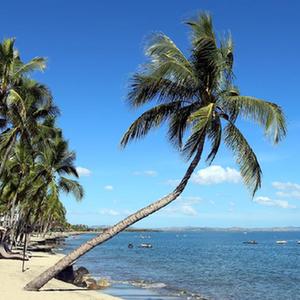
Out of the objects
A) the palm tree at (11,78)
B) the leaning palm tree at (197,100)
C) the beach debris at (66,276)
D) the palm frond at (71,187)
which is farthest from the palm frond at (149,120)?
the palm frond at (71,187)

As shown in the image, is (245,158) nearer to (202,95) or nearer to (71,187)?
(202,95)

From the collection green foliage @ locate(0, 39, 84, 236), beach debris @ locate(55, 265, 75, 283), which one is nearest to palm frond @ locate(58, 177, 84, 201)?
green foliage @ locate(0, 39, 84, 236)

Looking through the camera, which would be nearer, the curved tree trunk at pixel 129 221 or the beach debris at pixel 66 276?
the curved tree trunk at pixel 129 221

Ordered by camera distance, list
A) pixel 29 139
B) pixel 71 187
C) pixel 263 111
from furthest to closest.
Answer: pixel 71 187 < pixel 29 139 < pixel 263 111

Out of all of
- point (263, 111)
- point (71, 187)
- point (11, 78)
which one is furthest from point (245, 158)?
point (71, 187)

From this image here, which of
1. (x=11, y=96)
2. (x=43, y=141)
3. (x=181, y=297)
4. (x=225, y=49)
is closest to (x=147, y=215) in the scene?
(x=225, y=49)

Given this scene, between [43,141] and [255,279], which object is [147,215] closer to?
[43,141]

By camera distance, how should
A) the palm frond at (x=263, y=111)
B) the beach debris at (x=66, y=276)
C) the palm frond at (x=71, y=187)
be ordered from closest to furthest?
1. the palm frond at (x=263, y=111)
2. the beach debris at (x=66, y=276)
3. the palm frond at (x=71, y=187)

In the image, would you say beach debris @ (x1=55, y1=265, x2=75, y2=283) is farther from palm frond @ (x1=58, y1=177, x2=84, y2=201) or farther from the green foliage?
palm frond @ (x1=58, y1=177, x2=84, y2=201)

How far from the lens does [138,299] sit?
80.5 ft

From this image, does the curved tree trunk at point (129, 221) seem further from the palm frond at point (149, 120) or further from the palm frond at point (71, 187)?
the palm frond at point (71, 187)

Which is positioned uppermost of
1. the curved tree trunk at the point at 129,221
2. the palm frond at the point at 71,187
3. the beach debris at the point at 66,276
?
the palm frond at the point at 71,187

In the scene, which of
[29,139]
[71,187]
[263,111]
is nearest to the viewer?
[263,111]

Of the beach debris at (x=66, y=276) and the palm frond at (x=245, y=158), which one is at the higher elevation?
the palm frond at (x=245, y=158)
